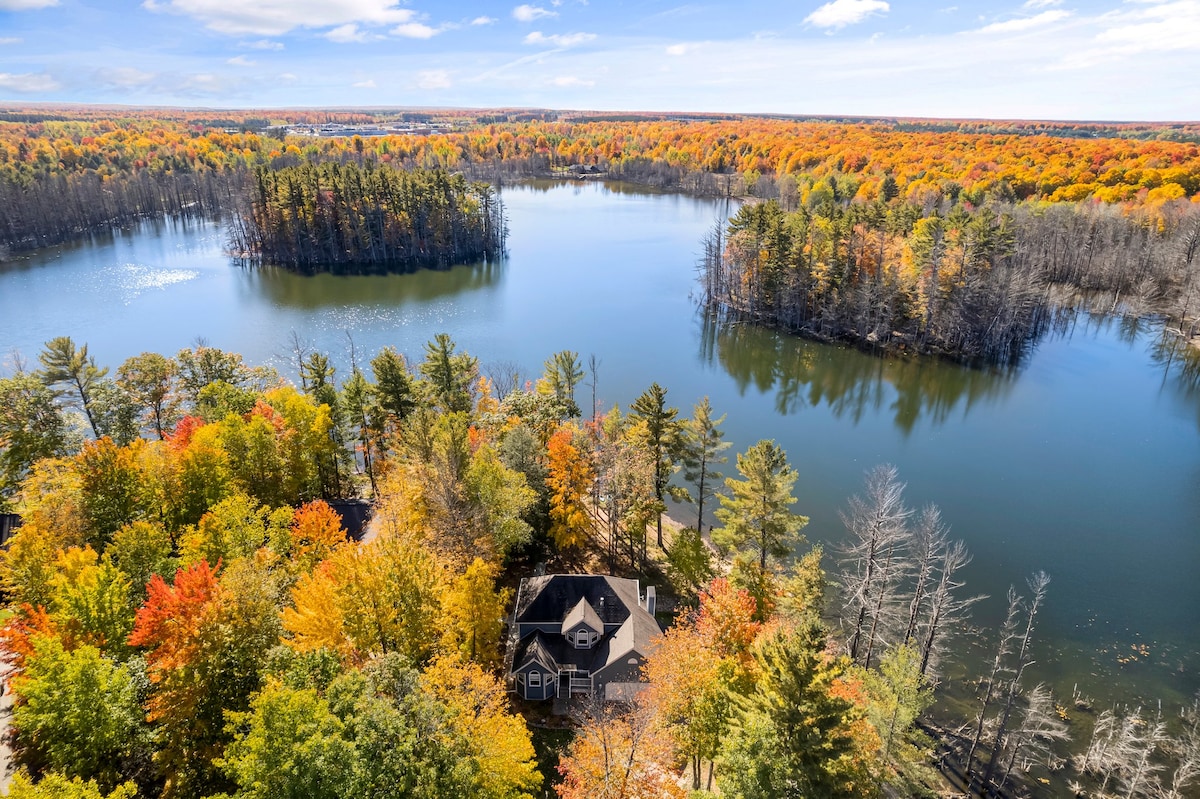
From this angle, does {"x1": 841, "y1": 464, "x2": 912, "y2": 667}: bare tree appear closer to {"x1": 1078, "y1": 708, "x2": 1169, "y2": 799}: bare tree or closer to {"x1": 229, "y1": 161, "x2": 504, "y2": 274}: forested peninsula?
{"x1": 1078, "y1": 708, "x2": 1169, "y2": 799}: bare tree

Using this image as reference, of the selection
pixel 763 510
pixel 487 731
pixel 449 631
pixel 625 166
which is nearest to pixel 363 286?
pixel 449 631

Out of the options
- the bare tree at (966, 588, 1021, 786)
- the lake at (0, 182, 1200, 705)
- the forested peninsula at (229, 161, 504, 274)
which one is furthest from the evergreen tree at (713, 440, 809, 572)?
the forested peninsula at (229, 161, 504, 274)

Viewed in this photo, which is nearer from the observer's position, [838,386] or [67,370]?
[67,370]

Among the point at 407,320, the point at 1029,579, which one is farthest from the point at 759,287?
the point at 1029,579

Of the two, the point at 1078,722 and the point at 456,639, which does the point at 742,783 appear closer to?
the point at 456,639

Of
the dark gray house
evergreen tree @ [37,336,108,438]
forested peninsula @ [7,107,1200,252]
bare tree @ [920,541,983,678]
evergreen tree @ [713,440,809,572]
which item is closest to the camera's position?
bare tree @ [920,541,983,678]

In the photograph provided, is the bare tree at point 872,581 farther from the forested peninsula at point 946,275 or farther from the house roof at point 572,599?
the forested peninsula at point 946,275

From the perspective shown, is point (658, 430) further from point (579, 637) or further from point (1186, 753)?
point (1186, 753)

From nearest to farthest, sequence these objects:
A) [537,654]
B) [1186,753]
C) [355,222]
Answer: [1186,753] → [537,654] → [355,222]
